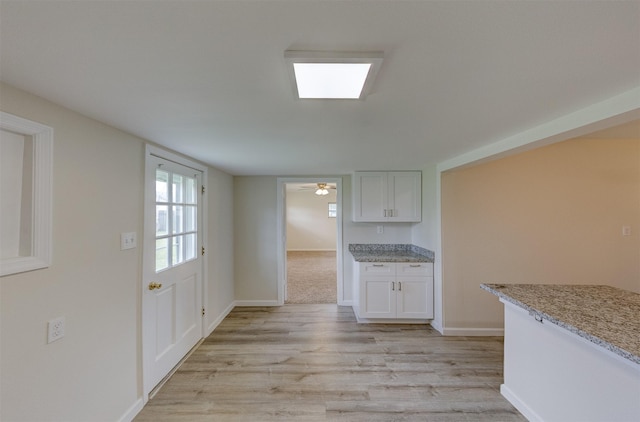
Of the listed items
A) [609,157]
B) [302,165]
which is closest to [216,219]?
[302,165]

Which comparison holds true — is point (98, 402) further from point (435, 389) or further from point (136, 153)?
point (435, 389)

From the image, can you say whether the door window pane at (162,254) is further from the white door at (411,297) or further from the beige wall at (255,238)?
the white door at (411,297)

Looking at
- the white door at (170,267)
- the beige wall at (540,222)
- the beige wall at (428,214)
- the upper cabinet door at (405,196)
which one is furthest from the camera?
the upper cabinet door at (405,196)

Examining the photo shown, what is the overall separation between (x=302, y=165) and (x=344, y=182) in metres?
1.03

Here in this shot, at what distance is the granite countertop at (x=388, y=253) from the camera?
328 cm

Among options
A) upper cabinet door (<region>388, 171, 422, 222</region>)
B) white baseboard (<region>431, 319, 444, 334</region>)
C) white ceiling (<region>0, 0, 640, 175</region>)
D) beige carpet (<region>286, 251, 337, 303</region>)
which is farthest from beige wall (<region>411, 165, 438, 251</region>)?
beige carpet (<region>286, 251, 337, 303</region>)

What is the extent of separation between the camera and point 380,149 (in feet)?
7.63

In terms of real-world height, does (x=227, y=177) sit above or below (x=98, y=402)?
above

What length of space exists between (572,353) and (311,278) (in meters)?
4.51

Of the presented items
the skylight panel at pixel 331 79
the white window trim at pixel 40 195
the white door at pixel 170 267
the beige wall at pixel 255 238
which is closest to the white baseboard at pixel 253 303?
the beige wall at pixel 255 238

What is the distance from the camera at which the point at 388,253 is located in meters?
3.71

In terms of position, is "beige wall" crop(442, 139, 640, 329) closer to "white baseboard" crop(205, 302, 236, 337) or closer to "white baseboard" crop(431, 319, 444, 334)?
"white baseboard" crop(431, 319, 444, 334)

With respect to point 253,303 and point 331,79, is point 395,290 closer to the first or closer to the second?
point 253,303

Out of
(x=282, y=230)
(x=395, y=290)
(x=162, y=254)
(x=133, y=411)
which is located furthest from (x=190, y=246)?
(x=395, y=290)
